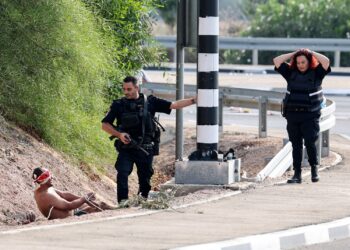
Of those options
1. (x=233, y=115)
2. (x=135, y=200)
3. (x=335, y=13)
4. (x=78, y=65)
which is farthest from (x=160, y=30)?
(x=135, y=200)

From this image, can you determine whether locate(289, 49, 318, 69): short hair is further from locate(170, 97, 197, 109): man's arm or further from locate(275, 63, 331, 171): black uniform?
locate(170, 97, 197, 109): man's arm

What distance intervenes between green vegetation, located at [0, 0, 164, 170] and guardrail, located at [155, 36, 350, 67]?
20.4 meters

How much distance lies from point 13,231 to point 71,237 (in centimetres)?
60

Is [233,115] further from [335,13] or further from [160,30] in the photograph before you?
[160,30]

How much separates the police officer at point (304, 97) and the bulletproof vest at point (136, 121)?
1.80m

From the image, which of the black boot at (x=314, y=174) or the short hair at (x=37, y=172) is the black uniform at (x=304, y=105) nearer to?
the black boot at (x=314, y=174)

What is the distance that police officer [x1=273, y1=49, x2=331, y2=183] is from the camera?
1452 cm

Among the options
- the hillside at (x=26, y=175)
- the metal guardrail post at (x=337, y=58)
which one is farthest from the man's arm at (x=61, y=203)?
the metal guardrail post at (x=337, y=58)

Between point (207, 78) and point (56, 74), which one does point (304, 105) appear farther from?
point (56, 74)

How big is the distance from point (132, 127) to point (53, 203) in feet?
4.38

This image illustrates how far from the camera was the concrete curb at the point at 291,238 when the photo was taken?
33.1 ft

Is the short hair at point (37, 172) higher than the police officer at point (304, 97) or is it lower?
lower

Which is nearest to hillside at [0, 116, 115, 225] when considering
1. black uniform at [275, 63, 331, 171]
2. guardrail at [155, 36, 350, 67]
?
black uniform at [275, 63, 331, 171]

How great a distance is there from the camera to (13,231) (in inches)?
423
